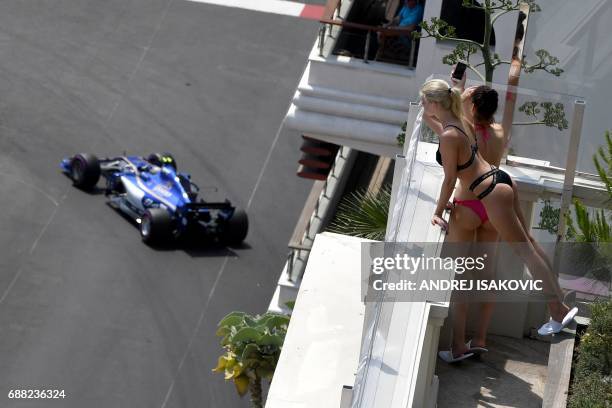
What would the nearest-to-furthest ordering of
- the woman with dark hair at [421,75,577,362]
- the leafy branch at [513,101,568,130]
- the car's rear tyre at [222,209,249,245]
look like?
1. the woman with dark hair at [421,75,577,362]
2. the leafy branch at [513,101,568,130]
3. the car's rear tyre at [222,209,249,245]

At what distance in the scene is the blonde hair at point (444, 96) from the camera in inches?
Result: 254

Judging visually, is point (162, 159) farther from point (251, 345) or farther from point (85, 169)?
point (251, 345)

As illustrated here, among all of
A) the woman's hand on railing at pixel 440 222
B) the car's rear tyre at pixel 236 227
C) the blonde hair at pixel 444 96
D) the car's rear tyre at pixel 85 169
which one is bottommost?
the woman's hand on railing at pixel 440 222

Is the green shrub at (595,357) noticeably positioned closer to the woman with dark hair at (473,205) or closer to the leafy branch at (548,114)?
the woman with dark hair at (473,205)

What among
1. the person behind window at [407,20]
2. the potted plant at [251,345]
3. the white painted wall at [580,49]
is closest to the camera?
the potted plant at [251,345]

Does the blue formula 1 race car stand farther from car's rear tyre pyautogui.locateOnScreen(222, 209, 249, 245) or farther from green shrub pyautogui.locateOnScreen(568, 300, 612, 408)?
green shrub pyautogui.locateOnScreen(568, 300, 612, 408)

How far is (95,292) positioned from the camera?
15.7 metres

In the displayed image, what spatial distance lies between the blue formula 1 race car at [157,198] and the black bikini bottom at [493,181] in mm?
10706

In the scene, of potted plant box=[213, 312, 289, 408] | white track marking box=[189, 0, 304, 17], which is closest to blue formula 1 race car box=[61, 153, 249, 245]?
white track marking box=[189, 0, 304, 17]

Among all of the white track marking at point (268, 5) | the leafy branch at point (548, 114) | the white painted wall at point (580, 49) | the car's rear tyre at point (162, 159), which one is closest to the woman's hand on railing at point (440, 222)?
the leafy branch at point (548, 114)

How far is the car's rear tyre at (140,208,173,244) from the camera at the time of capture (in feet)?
55.5

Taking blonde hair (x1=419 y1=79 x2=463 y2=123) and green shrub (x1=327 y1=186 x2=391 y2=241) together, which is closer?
blonde hair (x1=419 y1=79 x2=463 y2=123)

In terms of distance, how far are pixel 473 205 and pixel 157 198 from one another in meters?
11.5

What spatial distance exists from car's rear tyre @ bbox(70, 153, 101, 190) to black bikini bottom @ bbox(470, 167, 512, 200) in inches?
478
